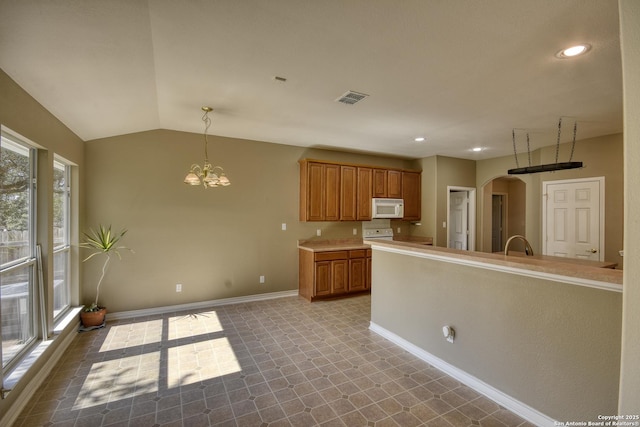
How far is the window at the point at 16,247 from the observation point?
227 centimetres

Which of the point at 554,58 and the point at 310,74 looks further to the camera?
the point at 310,74

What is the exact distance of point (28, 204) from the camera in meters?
2.62

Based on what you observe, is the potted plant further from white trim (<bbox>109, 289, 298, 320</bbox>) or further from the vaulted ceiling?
the vaulted ceiling

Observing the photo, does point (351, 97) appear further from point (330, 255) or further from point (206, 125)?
point (330, 255)

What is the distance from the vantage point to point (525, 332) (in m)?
2.15

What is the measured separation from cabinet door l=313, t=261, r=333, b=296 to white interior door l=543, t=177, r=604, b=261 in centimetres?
380

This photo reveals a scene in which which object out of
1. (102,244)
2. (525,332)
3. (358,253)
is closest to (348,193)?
(358,253)

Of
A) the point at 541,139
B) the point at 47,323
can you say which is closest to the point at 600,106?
the point at 541,139

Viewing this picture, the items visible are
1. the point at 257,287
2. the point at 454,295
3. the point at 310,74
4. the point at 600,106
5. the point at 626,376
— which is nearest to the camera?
the point at 626,376

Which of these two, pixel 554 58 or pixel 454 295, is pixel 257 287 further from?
pixel 554 58

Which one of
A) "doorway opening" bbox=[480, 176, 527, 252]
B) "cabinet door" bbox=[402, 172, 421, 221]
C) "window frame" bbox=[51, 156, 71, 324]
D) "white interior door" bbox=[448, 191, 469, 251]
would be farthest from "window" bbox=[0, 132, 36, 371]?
"doorway opening" bbox=[480, 176, 527, 252]

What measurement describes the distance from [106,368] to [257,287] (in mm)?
2387

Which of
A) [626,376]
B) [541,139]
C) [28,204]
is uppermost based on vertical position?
[541,139]

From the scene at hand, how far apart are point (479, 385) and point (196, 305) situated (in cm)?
381
